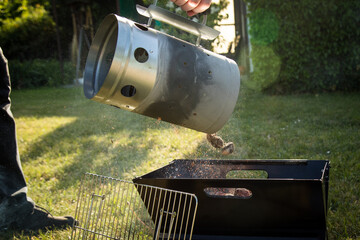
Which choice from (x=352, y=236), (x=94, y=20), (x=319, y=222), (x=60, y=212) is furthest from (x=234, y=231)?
(x=94, y=20)

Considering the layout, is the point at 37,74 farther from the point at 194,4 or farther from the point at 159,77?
the point at 159,77

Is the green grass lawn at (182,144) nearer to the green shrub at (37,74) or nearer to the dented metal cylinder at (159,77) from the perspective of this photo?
the dented metal cylinder at (159,77)

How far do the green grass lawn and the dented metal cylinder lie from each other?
98 centimetres

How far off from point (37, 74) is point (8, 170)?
8.28 m

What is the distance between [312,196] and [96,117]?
4396 mm

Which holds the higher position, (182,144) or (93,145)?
(182,144)

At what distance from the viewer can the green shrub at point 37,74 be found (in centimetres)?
993

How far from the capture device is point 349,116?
4.41m

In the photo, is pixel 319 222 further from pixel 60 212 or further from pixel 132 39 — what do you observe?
pixel 60 212

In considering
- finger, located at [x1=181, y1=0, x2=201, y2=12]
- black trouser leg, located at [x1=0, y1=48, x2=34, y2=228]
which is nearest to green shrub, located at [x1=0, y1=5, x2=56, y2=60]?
black trouser leg, located at [x1=0, y1=48, x2=34, y2=228]

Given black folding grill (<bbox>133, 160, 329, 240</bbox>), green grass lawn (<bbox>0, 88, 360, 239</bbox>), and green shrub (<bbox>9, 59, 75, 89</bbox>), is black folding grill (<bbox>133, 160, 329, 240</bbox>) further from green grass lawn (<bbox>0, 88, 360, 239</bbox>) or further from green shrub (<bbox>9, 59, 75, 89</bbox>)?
green shrub (<bbox>9, 59, 75, 89</bbox>)

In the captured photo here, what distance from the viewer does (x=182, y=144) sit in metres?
3.80

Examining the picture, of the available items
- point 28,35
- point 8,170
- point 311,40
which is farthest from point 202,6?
point 28,35

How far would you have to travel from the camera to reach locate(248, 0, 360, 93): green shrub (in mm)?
5910
